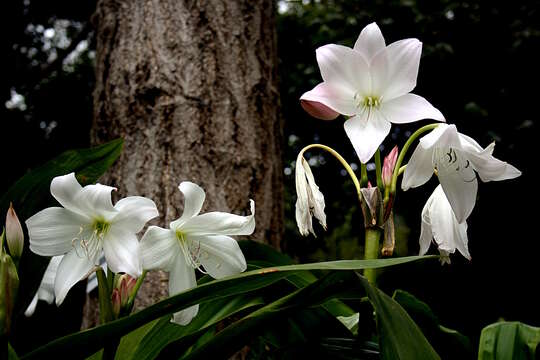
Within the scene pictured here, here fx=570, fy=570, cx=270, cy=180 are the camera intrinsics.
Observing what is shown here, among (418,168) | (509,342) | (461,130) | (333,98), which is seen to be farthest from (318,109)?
(461,130)

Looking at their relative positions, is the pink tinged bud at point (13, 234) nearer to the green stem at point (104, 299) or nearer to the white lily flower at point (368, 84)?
the green stem at point (104, 299)

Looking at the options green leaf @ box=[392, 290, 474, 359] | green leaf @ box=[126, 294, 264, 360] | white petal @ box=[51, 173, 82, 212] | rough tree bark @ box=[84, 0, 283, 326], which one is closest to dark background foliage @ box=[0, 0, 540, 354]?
rough tree bark @ box=[84, 0, 283, 326]

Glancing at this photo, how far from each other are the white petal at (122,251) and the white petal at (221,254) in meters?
0.08

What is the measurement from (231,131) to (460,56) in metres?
1.98

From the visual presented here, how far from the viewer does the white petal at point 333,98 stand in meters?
0.71

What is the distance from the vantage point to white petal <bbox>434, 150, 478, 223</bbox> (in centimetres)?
68

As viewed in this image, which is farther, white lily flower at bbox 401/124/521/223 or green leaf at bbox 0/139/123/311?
green leaf at bbox 0/139/123/311

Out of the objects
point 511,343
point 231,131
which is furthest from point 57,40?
point 511,343

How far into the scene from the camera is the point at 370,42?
0.72 meters

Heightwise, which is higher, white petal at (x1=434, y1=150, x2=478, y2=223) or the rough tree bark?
the rough tree bark

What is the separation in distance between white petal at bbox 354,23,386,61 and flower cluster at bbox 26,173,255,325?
259 millimetres

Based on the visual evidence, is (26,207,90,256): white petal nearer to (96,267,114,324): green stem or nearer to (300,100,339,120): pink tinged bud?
(96,267,114,324): green stem

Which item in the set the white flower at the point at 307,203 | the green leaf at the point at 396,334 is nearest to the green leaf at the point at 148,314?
the green leaf at the point at 396,334

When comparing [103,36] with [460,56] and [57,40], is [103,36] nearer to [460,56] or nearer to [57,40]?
[460,56]
